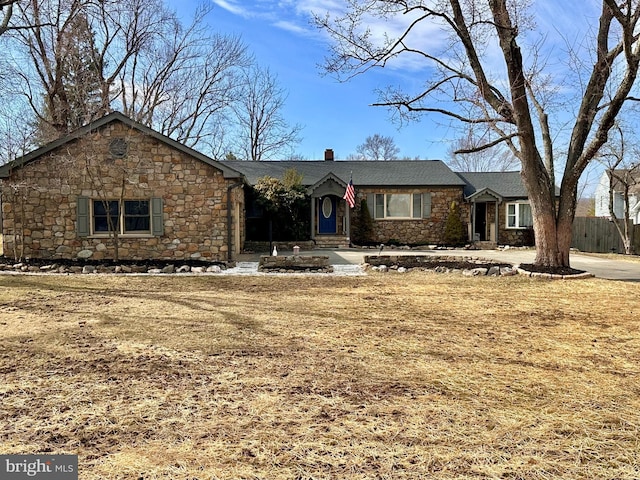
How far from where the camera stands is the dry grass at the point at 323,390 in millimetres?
2602

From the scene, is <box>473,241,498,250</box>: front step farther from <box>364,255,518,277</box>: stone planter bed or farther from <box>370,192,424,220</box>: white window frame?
<box>364,255,518,277</box>: stone planter bed

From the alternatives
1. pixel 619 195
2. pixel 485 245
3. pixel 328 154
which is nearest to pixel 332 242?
pixel 328 154

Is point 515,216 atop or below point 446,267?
atop

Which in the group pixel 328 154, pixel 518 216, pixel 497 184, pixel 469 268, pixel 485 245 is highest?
pixel 328 154

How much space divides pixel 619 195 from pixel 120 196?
3455 centimetres

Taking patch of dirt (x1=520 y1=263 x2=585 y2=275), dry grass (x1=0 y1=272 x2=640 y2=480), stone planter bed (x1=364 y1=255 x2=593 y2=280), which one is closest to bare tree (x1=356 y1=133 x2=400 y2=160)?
stone planter bed (x1=364 y1=255 x2=593 y2=280)

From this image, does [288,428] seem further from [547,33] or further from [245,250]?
[245,250]

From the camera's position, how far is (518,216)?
21.8 metres

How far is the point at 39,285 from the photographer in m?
9.14

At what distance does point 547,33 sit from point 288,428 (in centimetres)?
1213

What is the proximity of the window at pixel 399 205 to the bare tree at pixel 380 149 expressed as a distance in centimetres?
2779

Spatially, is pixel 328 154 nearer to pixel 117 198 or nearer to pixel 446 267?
pixel 117 198

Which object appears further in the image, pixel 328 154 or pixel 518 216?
pixel 328 154

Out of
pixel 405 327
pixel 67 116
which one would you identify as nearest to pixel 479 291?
pixel 405 327
